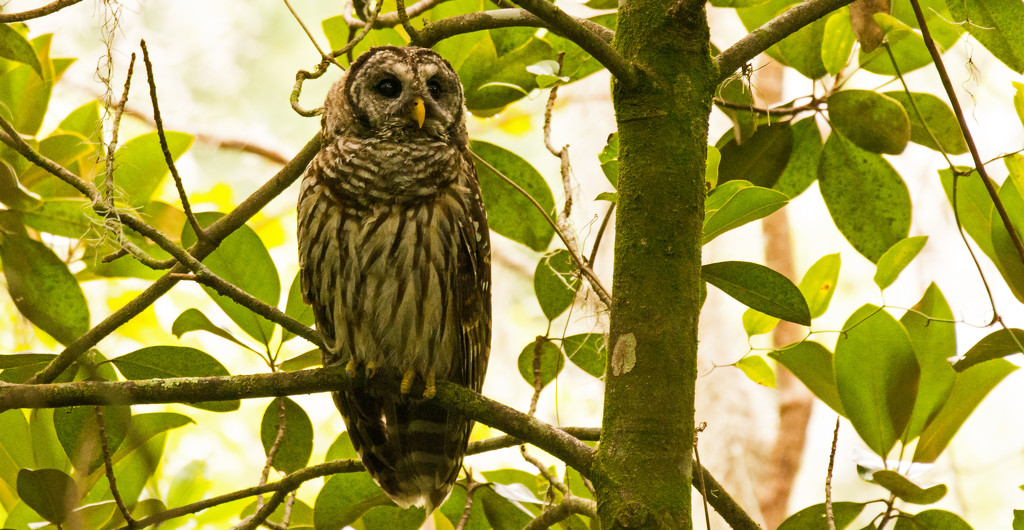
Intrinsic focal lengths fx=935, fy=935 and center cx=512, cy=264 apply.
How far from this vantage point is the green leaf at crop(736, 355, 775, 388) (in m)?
2.35

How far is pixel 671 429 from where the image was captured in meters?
1.54

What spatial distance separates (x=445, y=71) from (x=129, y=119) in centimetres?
496

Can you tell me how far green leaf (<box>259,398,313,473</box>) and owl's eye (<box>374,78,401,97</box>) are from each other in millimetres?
988

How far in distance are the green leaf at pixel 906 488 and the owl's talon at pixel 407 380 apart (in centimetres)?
119

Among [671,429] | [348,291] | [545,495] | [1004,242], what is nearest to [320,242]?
[348,291]

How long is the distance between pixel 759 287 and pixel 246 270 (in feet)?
4.28

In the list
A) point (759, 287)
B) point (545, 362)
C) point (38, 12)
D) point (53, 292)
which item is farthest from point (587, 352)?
point (38, 12)

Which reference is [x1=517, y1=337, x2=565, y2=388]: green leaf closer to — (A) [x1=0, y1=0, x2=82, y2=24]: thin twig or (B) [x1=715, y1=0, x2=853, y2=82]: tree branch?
(B) [x1=715, y1=0, x2=853, y2=82]: tree branch

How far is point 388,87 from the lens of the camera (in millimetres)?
2873

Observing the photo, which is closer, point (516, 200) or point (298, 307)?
point (516, 200)

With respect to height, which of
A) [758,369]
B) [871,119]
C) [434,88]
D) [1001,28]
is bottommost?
[758,369]

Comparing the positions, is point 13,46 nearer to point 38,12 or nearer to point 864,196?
point 38,12

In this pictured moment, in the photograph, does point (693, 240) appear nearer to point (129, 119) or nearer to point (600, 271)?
point (600, 271)

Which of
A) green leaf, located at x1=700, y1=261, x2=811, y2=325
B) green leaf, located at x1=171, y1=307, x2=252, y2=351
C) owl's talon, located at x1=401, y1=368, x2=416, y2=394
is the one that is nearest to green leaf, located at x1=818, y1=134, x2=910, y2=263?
green leaf, located at x1=700, y1=261, x2=811, y2=325
